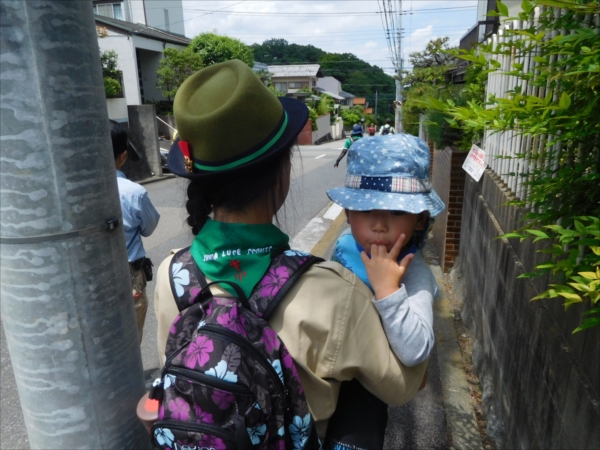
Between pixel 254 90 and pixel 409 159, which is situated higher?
pixel 254 90

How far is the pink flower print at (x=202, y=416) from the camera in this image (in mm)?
963

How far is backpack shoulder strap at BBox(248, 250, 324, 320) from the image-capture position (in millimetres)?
1066

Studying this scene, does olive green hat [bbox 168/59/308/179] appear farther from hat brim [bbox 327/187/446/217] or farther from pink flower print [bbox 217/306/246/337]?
hat brim [bbox 327/187/446/217]

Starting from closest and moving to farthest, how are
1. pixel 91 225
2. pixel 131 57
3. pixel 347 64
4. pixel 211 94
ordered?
pixel 211 94, pixel 91 225, pixel 131 57, pixel 347 64

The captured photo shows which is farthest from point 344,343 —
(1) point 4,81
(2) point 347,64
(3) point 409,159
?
(2) point 347,64

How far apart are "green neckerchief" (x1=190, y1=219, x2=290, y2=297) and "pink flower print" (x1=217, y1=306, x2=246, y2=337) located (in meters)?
0.07

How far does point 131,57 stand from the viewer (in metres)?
22.5

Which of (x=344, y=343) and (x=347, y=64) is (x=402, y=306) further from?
(x=347, y=64)

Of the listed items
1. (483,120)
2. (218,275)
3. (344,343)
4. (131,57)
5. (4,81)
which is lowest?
(344,343)

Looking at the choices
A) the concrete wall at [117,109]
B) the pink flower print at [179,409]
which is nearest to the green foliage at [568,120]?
the pink flower print at [179,409]

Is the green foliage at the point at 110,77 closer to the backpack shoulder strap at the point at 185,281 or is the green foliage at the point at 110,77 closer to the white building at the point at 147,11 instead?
the backpack shoulder strap at the point at 185,281

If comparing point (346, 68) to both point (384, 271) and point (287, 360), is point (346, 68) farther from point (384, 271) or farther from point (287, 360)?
point (287, 360)

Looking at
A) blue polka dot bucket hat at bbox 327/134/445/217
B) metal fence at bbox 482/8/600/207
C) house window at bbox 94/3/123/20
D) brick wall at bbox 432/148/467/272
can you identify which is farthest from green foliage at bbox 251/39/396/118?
blue polka dot bucket hat at bbox 327/134/445/217

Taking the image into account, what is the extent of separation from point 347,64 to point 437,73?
7798cm
